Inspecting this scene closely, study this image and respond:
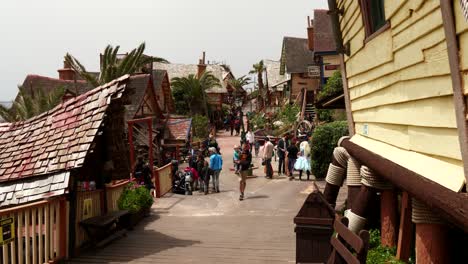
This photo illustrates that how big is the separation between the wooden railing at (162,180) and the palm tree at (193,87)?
31.5m

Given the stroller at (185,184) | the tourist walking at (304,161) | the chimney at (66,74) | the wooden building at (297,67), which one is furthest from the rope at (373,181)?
the chimney at (66,74)

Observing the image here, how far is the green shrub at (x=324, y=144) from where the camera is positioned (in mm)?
16156

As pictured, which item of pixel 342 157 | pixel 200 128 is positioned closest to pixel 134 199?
pixel 342 157

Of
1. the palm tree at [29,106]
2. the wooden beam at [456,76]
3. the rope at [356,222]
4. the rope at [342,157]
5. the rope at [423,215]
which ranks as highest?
the palm tree at [29,106]

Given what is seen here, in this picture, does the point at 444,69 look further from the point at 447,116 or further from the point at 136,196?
the point at 136,196

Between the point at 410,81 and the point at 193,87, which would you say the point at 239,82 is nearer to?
the point at 193,87

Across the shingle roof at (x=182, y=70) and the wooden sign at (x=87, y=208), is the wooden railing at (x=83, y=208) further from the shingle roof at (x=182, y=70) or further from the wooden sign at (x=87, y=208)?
the shingle roof at (x=182, y=70)

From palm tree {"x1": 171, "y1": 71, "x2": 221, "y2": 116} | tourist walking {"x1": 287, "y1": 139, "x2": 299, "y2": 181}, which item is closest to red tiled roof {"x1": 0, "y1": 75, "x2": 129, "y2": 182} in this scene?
tourist walking {"x1": 287, "y1": 139, "x2": 299, "y2": 181}

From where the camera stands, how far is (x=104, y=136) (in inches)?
371

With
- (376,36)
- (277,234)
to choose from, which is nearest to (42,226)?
(277,234)

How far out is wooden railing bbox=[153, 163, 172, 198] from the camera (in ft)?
49.4

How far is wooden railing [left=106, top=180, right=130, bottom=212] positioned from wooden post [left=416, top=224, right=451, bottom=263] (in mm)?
7954

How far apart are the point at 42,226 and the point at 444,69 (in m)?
6.85

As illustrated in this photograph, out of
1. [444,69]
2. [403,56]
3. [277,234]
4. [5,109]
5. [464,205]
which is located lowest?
[277,234]
